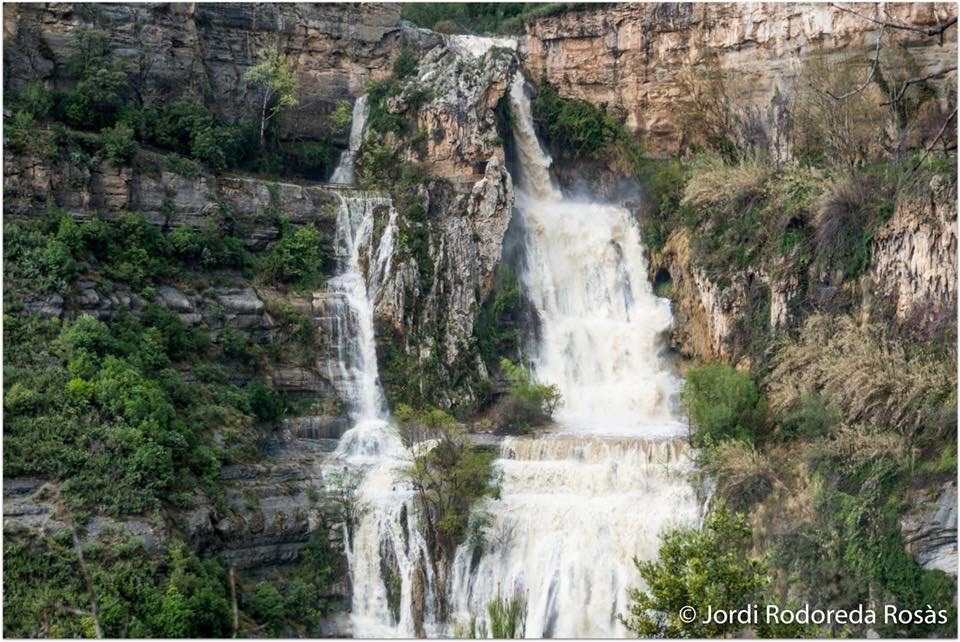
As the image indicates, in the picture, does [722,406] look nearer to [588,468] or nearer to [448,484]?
[588,468]

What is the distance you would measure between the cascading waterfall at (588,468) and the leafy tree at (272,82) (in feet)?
36.3

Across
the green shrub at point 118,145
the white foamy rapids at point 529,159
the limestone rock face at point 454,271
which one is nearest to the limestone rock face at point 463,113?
the limestone rock face at point 454,271

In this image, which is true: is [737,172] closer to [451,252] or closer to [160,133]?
[451,252]

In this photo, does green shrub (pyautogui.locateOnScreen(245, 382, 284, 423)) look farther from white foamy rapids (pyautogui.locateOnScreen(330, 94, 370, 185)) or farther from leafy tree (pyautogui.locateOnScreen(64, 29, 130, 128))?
white foamy rapids (pyautogui.locateOnScreen(330, 94, 370, 185))

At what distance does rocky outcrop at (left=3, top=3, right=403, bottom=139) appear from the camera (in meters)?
39.4

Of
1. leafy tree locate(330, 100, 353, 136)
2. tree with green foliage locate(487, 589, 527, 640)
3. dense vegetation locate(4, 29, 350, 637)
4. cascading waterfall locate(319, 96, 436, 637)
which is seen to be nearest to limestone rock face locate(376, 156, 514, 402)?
cascading waterfall locate(319, 96, 436, 637)

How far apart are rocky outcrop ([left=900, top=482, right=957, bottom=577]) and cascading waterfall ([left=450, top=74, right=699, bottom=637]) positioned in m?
5.33

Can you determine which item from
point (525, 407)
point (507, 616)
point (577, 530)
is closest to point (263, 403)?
point (525, 407)

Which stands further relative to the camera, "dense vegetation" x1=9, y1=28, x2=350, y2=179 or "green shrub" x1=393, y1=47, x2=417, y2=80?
"green shrub" x1=393, y1=47, x2=417, y2=80

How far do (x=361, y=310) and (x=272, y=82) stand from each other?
10.5 metres

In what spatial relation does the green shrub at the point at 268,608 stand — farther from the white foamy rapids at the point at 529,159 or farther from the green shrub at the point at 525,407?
the white foamy rapids at the point at 529,159

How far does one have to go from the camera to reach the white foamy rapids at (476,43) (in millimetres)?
49781

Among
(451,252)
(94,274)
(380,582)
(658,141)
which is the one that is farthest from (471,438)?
(658,141)

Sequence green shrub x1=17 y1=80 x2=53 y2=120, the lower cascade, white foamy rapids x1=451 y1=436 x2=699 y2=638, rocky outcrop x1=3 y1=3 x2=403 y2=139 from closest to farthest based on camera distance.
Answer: white foamy rapids x1=451 y1=436 x2=699 y2=638, the lower cascade, green shrub x1=17 y1=80 x2=53 y2=120, rocky outcrop x1=3 y1=3 x2=403 y2=139
